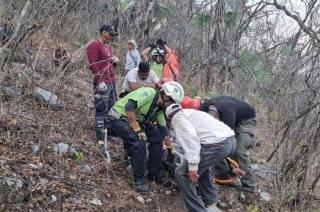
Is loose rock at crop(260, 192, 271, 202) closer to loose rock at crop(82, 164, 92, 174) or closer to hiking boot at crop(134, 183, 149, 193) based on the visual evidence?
hiking boot at crop(134, 183, 149, 193)

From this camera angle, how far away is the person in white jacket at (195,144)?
4.41 metres

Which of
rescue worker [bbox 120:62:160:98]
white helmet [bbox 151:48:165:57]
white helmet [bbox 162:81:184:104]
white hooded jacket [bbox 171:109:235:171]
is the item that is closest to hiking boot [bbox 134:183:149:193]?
white hooded jacket [bbox 171:109:235:171]

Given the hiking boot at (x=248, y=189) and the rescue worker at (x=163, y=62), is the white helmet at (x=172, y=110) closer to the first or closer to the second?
the hiking boot at (x=248, y=189)

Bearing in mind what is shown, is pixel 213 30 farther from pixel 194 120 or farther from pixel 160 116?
pixel 194 120

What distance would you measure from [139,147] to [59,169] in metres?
0.92

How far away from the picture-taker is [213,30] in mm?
11594

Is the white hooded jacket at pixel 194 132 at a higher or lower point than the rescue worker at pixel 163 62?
lower

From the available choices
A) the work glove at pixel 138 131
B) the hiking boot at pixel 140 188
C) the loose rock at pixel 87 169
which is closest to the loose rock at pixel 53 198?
the loose rock at pixel 87 169

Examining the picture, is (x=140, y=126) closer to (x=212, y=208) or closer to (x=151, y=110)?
(x=151, y=110)

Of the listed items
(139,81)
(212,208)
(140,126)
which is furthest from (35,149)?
(212,208)

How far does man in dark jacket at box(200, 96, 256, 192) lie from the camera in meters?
5.42

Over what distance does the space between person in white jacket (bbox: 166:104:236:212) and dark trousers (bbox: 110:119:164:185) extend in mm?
651

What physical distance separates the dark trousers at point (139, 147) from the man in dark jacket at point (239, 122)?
0.70 meters

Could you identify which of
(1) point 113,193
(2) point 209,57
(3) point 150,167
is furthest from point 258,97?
(1) point 113,193
